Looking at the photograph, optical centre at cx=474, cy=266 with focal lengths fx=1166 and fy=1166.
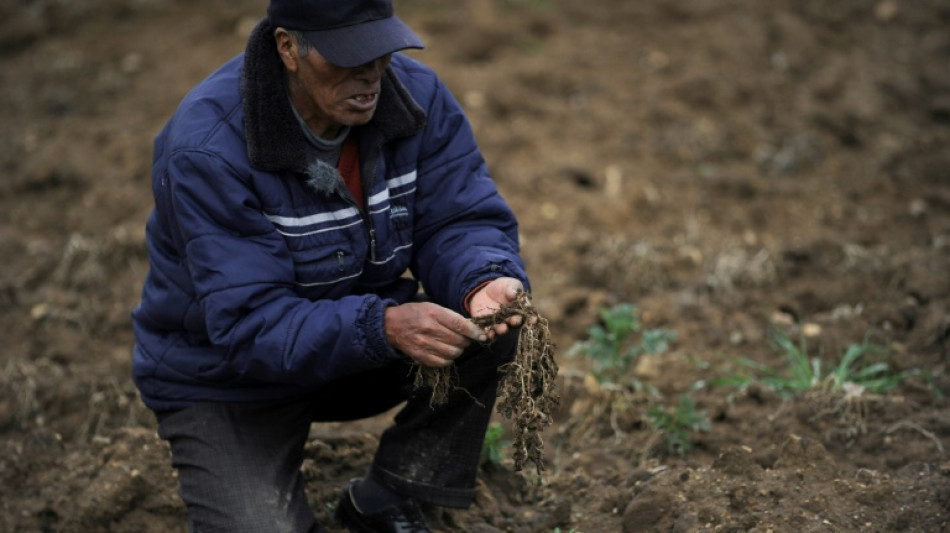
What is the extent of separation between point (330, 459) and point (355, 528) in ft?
1.35

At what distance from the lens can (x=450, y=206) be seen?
11.2 ft

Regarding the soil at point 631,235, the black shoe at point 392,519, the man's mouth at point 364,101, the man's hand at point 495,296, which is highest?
the man's mouth at point 364,101

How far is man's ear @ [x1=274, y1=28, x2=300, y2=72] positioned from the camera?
10.1 feet

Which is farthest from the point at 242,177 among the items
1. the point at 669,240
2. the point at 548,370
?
the point at 669,240

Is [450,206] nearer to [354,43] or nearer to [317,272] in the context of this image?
[317,272]

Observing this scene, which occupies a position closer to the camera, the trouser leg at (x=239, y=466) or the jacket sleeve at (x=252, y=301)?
the jacket sleeve at (x=252, y=301)

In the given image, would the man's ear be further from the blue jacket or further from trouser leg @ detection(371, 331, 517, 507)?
trouser leg @ detection(371, 331, 517, 507)

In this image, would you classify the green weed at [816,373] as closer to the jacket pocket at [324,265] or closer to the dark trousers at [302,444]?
the dark trousers at [302,444]

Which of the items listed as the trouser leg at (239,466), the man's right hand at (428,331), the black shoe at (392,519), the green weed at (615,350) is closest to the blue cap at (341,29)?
the man's right hand at (428,331)

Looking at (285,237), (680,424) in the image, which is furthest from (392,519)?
(680,424)

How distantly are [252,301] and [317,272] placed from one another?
0.27 metres

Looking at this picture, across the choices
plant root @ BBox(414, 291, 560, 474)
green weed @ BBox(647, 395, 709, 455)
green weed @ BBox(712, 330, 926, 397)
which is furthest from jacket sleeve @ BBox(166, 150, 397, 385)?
green weed @ BBox(712, 330, 926, 397)

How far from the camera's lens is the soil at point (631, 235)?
3783 millimetres

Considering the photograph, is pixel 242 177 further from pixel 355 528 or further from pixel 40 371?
pixel 40 371
